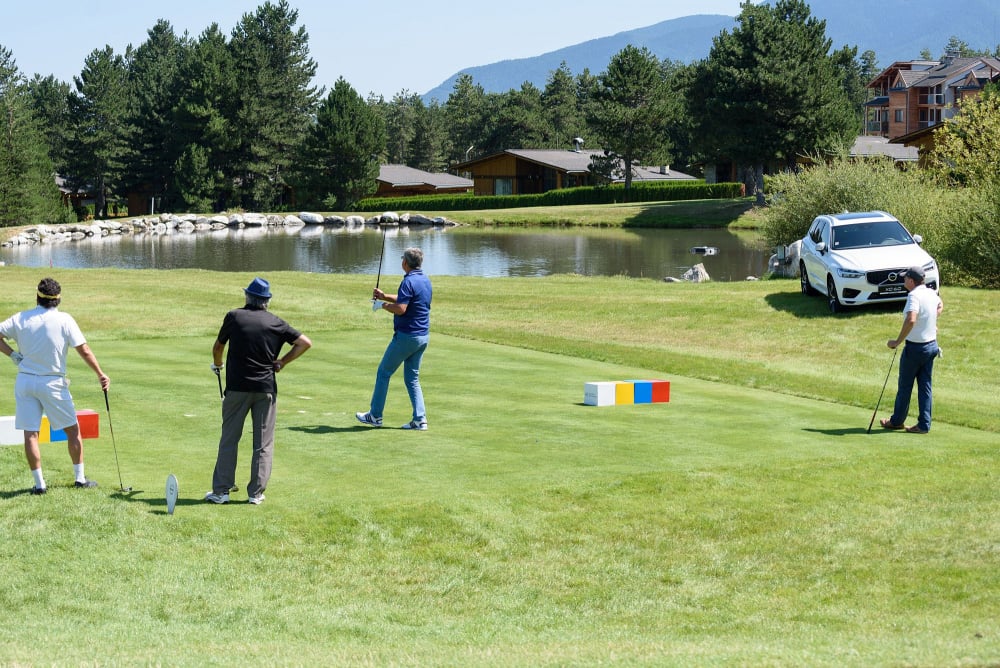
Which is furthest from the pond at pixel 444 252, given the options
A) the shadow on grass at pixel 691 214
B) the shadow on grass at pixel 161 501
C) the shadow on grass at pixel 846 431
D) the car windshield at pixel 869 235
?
the shadow on grass at pixel 161 501

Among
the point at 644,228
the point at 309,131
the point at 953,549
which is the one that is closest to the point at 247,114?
the point at 309,131

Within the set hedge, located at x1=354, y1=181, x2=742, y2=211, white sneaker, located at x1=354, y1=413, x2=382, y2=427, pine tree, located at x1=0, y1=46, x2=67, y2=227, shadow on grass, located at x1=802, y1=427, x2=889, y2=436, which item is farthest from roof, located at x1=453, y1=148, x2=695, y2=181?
white sneaker, located at x1=354, y1=413, x2=382, y2=427

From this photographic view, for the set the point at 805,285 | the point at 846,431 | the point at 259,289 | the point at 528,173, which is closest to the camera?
the point at 259,289

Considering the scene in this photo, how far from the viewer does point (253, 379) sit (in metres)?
11.1

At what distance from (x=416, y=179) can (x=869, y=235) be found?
4358 inches

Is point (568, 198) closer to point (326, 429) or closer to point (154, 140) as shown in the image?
point (154, 140)

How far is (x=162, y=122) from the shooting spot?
398ft

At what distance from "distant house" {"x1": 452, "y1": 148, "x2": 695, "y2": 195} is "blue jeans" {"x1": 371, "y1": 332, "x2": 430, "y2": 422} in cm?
11376

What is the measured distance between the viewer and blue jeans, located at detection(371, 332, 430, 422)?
47.8 feet

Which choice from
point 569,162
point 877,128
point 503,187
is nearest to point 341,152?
point 503,187

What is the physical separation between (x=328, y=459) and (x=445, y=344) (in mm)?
11076

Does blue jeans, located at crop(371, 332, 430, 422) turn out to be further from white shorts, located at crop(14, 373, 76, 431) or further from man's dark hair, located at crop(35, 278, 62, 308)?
man's dark hair, located at crop(35, 278, 62, 308)

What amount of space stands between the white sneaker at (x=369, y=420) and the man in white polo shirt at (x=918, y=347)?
6653 millimetres

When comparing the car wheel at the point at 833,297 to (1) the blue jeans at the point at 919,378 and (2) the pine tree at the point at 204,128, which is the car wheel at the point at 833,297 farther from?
(2) the pine tree at the point at 204,128
